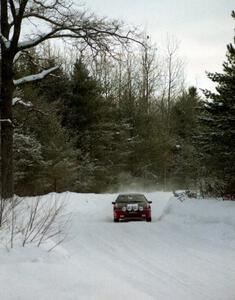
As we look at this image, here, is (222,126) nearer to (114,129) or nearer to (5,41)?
(5,41)

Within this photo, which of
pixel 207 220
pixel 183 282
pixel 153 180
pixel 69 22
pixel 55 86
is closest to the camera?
pixel 183 282

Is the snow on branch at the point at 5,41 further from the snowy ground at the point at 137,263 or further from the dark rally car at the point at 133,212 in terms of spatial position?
the dark rally car at the point at 133,212

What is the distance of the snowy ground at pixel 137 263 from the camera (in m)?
6.82

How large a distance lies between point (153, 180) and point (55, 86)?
1818 centimetres

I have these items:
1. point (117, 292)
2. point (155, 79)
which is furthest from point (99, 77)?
point (117, 292)

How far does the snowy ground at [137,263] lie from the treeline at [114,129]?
2.97 m

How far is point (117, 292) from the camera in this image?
7074mm

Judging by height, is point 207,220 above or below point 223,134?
below

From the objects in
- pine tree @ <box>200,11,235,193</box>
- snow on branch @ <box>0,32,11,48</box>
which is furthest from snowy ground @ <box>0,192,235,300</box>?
snow on branch @ <box>0,32,11,48</box>

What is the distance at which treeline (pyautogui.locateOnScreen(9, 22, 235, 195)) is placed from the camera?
67.1ft

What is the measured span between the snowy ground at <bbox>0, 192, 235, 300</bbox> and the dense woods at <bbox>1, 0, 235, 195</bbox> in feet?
9.55

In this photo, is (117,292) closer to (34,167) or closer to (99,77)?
(34,167)

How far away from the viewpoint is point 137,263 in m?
10.8

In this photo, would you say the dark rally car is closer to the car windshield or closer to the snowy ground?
→ the car windshield
